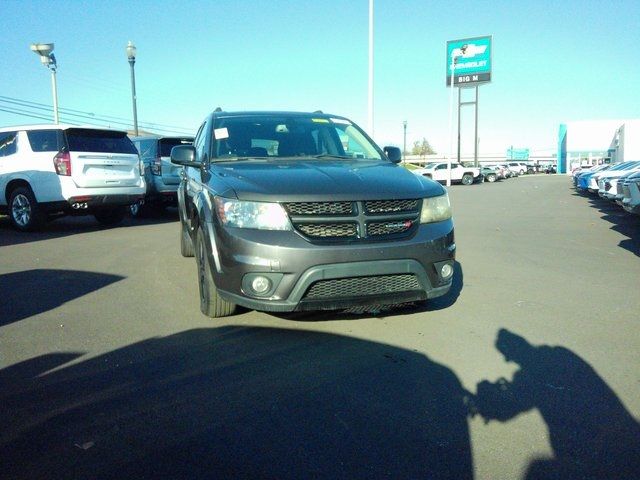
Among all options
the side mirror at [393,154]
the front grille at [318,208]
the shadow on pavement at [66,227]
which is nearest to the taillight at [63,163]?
the shadow on pavement at [66,227]

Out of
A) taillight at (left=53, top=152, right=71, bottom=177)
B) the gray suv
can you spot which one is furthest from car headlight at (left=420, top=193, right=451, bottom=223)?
taillight at (left=53, top=152, right=71, bottom=177)

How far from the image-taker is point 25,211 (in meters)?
10.5

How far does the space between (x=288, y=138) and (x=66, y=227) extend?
828 centimetres

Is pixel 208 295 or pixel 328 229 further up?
pixel 328 229

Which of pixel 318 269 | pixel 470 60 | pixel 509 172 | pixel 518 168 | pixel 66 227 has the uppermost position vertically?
pixel 470 60

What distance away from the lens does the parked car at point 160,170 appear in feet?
41.3

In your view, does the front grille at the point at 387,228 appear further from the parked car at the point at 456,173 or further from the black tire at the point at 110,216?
the parked car at the point at 456,173

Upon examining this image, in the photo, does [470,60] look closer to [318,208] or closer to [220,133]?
[220,133]

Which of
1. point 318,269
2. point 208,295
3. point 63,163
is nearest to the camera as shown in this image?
point 318,269

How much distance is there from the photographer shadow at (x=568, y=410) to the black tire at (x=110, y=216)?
10.3m

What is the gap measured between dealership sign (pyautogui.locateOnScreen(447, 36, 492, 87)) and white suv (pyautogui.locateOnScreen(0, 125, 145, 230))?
37453 millimetres

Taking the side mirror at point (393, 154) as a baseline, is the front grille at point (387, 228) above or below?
below

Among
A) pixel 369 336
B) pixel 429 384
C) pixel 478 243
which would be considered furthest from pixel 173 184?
pixel 429 384

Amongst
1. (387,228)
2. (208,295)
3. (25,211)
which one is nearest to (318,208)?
(387,228)
